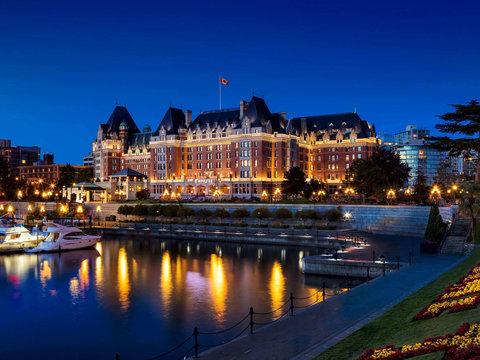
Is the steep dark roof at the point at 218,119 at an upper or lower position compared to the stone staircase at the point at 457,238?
upper

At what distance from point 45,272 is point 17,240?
Answer: 16.3 metres

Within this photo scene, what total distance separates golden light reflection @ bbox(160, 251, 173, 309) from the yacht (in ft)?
55.6

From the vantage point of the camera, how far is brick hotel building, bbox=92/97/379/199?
114938mm

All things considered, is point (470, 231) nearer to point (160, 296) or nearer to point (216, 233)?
point (160, 296)

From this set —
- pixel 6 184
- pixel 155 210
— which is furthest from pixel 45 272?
pixel 6 184

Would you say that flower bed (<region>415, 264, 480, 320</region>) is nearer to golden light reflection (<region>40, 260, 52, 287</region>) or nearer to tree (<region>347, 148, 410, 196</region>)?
golden light reflection (<region>40, 260, 52, 287</region>)

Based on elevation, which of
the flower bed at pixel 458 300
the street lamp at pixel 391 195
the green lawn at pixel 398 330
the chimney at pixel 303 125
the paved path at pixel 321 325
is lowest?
the paved path at pixel 321 325

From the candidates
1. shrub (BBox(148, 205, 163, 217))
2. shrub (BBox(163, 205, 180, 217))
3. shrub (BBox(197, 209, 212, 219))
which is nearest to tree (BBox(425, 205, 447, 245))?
shrub (BBox(197, 209, 212, 219))

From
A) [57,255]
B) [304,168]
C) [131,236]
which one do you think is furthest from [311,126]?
[57,255]

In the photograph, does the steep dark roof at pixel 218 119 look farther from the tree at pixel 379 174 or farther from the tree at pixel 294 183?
the tree at pixel 379 174

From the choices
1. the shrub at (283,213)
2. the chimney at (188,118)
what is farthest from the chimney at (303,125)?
the shrub at (283,213)

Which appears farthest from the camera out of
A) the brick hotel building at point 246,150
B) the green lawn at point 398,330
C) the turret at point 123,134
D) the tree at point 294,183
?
the turret at point 123,134

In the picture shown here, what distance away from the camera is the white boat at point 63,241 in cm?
5662

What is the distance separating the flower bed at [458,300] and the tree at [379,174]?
57.4m
